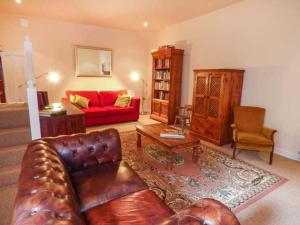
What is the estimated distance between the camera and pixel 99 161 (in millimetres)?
1840

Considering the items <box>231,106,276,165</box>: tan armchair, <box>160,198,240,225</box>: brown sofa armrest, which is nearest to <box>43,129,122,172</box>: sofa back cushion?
<box>160,198,240,225</box>: brown sofa armrest

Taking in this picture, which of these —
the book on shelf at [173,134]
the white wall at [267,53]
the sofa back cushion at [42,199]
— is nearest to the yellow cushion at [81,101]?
the book on shelf at [173,134]

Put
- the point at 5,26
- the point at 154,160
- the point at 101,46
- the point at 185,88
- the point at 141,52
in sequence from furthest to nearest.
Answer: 1. the point at 141,52
2. the point at 101,46
3. the point at 185,88
4. the point at 5,26
5. the point at 154,160

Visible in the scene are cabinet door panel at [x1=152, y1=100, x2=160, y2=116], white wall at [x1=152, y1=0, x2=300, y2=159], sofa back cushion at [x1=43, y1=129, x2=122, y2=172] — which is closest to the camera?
sofa back cushion at [x1=43, y1=129, x2=122, y2=172]

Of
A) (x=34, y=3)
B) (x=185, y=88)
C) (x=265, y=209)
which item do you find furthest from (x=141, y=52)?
(x=265, y=209)

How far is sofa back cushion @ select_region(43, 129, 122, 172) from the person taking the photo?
1.69 m

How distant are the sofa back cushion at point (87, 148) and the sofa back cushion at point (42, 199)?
543 millimetres

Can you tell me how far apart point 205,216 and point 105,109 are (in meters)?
4.18

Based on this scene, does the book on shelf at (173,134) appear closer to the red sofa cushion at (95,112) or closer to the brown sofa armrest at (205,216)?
the brown sofa armrest at (205,216)

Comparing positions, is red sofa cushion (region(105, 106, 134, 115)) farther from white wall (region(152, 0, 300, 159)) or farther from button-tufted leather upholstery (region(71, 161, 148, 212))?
button-tufted leather upholstery (region(71, 161, 148, 212))

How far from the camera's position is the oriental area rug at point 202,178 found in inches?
81.1

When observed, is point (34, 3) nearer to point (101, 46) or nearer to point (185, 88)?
point (101, 46)

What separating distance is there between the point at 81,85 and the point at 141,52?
2.25m

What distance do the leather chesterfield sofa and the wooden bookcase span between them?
10.8 ft
